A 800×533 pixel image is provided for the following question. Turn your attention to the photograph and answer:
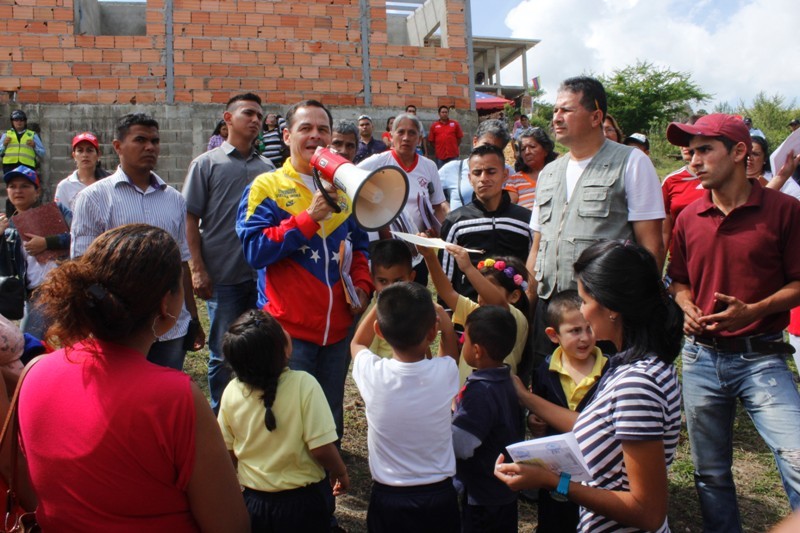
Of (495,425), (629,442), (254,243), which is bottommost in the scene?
(495,425)

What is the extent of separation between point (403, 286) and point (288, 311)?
0.80 m

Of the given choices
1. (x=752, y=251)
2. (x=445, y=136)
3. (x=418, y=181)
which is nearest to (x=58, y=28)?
(x=445, y=136)

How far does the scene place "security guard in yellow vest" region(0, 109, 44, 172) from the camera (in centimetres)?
1021

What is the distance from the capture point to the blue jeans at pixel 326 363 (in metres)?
3.35

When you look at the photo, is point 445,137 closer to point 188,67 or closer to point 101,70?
point 188,67

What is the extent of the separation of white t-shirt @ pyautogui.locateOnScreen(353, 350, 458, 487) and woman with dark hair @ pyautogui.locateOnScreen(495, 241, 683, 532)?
609mm

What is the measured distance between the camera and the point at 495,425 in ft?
9.34

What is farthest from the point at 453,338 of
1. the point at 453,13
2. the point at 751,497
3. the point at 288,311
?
the point at 453,13

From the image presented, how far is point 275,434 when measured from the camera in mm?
2629

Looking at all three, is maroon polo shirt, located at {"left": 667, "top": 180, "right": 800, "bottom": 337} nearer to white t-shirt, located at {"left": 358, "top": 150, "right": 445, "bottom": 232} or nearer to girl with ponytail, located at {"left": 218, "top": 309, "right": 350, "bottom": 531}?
girl with ponytail, located at {"left": 218, "top": 309, "right": 350, "bottom": 531}

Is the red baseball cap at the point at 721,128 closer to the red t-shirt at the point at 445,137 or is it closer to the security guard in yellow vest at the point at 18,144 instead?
A: the red t-shirt at the point at 445,137

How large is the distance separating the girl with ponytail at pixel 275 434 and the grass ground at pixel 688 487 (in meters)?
0.96

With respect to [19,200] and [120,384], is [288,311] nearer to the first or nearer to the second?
[120,384]

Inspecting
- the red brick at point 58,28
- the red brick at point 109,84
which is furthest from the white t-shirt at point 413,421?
the red brick at point 58,28
